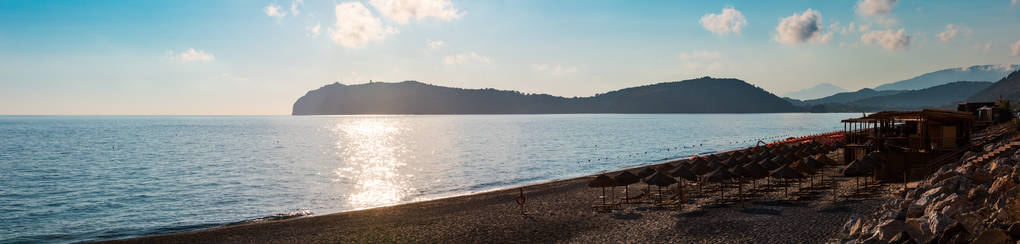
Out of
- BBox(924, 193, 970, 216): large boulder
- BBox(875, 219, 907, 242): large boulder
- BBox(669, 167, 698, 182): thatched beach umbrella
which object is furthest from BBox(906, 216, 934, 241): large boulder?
BBox(669, 167, 698, 182): thatched beach umbrella

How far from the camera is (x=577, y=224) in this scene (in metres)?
20.3

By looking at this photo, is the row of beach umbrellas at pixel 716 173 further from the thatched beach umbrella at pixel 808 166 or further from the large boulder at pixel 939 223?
the large boulder at pixel 939 223

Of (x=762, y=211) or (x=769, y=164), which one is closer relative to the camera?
(x=762, y=211)

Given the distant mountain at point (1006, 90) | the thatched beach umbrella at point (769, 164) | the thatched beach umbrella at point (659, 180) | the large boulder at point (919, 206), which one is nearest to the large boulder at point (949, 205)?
the large boulder at point (919, 206)

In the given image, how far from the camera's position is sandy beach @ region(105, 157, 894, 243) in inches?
678

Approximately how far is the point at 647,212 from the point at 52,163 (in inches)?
2523

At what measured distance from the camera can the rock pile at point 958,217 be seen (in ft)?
28.3

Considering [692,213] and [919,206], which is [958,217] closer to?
[919,206]

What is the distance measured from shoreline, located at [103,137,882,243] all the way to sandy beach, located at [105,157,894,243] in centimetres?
3

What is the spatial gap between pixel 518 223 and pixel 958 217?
14259mm

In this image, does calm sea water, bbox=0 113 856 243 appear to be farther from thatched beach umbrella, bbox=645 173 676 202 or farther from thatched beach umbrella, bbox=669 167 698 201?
thatched beach umbrella, bbox=645 173 676 202

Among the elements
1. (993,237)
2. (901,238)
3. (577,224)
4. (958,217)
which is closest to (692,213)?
(577,224)

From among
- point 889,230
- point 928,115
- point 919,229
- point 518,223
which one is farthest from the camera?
point 928,115

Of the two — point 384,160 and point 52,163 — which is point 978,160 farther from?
point 52,163
